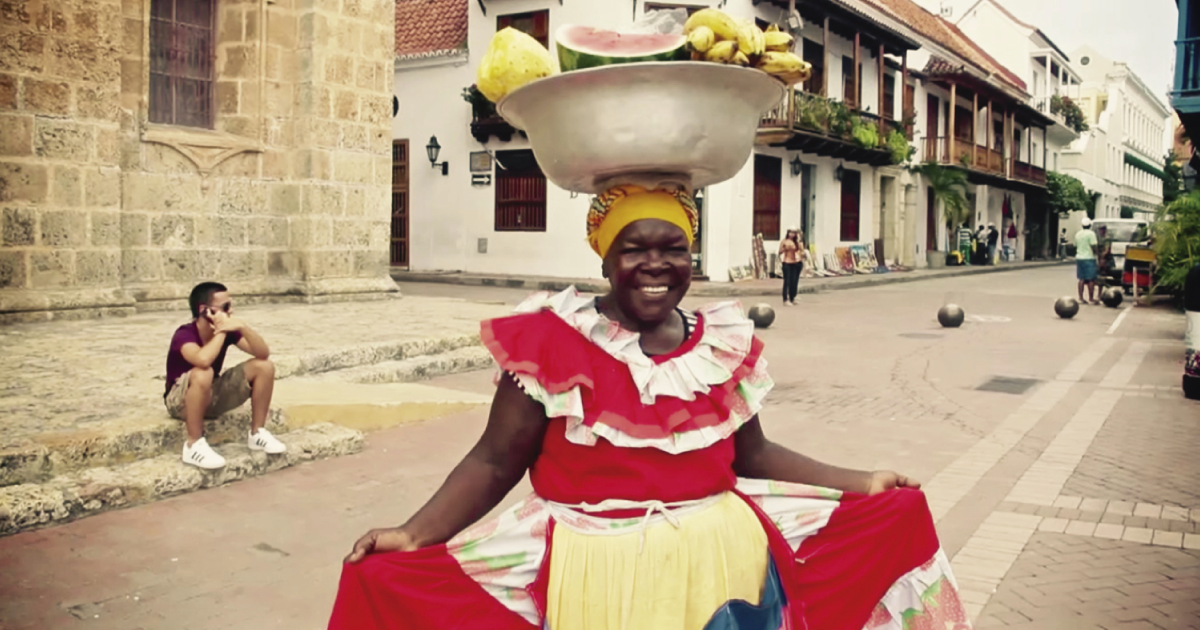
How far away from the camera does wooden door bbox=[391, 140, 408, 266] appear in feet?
85.6

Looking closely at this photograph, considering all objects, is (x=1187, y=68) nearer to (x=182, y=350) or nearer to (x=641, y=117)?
(x=182, y=350)

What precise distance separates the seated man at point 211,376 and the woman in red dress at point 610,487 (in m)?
3.66

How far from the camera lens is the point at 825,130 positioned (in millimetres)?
25094

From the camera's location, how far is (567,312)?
2.19 m

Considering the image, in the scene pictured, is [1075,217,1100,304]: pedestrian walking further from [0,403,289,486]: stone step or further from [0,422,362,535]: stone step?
[0,403,289,486]: stone step

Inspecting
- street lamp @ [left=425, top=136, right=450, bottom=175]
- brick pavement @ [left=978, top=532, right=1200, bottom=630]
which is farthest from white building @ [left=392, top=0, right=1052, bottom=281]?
brick pavement @ [left=978, top=532, right=1200, bottom=630]

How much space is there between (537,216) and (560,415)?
21.8 meters

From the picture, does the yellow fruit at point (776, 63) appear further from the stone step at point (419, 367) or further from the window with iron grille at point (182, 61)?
the window with iron grille at point (182, 61)

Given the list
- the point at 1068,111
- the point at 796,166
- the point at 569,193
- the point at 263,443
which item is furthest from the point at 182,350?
the point at 1068,111

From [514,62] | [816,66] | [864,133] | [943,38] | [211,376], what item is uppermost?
[943,38]

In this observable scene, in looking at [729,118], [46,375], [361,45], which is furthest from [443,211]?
[729,118]

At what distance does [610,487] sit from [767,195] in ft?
77.1

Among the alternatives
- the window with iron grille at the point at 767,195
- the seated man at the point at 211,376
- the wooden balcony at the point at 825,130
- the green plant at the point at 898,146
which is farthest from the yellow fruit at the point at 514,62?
the green plant at the point at 898,146

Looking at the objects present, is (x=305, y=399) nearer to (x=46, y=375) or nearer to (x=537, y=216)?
(x=46, y=375)
